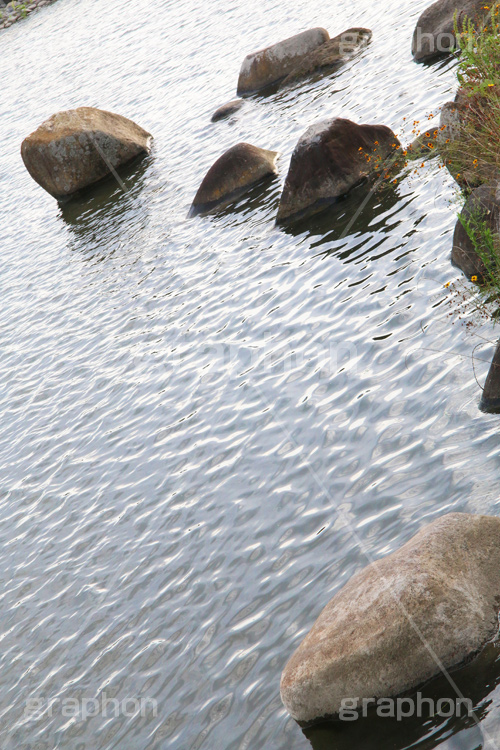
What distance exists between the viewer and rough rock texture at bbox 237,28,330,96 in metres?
18.5

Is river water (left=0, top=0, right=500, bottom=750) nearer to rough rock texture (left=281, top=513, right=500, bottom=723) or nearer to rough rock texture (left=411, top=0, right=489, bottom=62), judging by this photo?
rough rock texture (left=281, top=513, right=500, bottom=723)

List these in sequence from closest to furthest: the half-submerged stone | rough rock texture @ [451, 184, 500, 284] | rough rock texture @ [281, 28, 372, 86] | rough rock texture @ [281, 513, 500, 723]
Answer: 1. rough rock texture @ [281, 513, 500, 723]
2. rough rock texture @ [451, 184, 500, 284]
3. the half-submerged stone
4. rough rock texture @ [281, 28, 372, 86]

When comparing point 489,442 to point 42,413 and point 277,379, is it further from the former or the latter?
point 42,413

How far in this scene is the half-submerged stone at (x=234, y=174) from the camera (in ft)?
46.3

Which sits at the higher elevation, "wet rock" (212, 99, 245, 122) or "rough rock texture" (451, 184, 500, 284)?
"wet rock" (212, 99, 245, 122)

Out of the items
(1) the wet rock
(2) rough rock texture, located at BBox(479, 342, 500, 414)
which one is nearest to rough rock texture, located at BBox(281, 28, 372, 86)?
(1) the wet rock

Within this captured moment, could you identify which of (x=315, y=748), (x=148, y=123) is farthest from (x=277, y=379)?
(x=148, y=123)

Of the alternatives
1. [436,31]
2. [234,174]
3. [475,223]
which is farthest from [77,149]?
[475,223]

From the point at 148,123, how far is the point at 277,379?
1394 cm

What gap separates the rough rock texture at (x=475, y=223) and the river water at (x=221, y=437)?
14.4 inches

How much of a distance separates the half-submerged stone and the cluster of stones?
41242 mm

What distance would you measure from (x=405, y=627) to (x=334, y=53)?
15.9 metres

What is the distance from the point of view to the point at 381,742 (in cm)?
481

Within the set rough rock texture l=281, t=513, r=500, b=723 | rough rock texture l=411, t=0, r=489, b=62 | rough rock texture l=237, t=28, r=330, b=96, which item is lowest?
rough rock texture l=281, t=513, r=500, b=723
